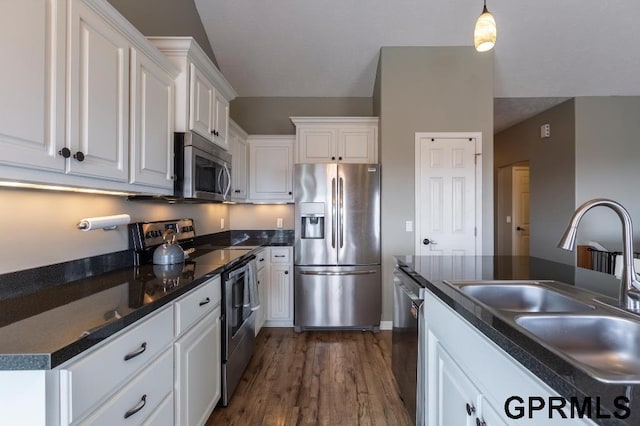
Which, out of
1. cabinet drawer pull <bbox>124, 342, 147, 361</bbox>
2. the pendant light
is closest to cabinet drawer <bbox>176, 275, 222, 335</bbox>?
cabinet drawer pull <bbox>124, 342, 147, 361</bbox>

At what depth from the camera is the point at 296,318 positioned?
3.32 m

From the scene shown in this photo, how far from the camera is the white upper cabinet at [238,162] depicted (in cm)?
329

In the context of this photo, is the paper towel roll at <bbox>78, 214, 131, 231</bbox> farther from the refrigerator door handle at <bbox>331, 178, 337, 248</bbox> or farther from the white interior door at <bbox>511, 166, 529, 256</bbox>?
the white interior door at <bbox>511, 166, 529, 256</bbox>

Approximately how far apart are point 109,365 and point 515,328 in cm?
118

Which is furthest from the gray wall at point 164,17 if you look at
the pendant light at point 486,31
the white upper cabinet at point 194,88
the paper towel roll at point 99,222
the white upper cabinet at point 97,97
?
the pendant light at point 486,31

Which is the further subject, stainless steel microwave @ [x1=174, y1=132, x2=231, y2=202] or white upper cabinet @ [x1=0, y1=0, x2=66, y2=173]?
stainless steel microwave @ [x1=174, y1=132, x2=231, y2=202]

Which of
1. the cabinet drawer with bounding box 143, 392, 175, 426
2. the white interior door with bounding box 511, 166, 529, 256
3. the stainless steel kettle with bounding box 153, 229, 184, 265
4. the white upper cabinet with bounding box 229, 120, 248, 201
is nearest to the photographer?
the cabinet drawer with bounding box 143, 392, 175, 426

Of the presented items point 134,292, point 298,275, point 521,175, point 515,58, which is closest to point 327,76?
point 515,58

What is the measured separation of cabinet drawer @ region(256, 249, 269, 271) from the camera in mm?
3078

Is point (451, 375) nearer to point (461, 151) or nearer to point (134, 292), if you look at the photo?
point (134, 292)

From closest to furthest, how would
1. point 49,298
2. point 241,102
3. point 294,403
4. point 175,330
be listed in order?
point 49,298 < point 175,330 < point 294,403 < point 241,102

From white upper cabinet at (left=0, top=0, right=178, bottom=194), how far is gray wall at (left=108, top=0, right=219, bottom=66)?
63 centimetres

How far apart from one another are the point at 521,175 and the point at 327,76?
4.40m

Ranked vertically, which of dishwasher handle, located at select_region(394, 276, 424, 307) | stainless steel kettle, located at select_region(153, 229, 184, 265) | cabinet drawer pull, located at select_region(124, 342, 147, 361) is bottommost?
cabinet drawer pull, located at select_region(124, 342, 147, 361)
